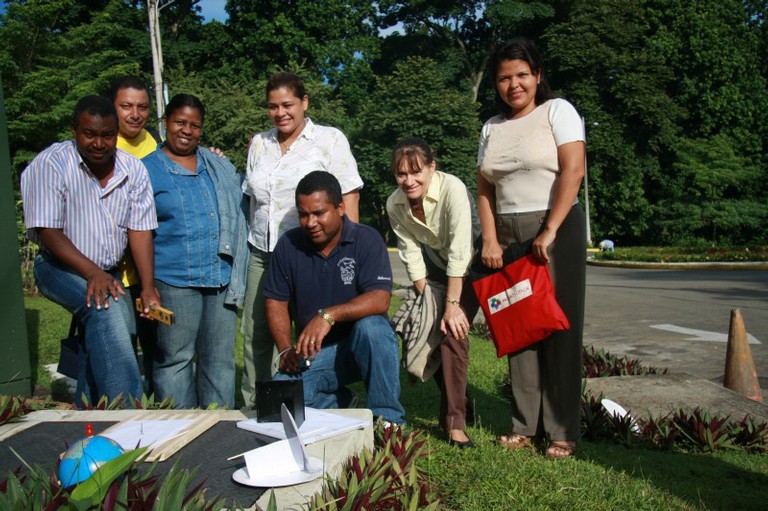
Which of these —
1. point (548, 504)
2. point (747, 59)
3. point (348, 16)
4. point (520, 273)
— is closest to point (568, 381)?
point (520, 273)

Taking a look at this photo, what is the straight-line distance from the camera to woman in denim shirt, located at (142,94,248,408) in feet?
14.5

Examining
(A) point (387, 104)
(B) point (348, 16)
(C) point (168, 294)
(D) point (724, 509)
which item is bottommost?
(D) point (724, 509)

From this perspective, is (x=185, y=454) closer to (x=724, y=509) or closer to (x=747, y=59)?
(x=724, y=509)

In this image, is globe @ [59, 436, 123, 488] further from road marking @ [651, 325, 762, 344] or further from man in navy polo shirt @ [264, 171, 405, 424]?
road marking @ [651, 325, 762, 344]

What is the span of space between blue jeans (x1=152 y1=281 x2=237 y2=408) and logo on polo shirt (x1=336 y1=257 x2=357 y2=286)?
2.89ft

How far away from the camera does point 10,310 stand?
16.7 ft

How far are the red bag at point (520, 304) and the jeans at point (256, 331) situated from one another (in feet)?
4.29

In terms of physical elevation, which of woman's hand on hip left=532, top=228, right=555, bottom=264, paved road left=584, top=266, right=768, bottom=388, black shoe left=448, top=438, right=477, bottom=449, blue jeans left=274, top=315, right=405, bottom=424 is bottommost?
paved road left=584, top=266, right=768, bottom=388

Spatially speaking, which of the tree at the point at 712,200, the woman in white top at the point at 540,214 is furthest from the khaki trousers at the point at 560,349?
the tree at the point at 712,200

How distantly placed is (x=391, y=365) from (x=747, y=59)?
3935 centimetres

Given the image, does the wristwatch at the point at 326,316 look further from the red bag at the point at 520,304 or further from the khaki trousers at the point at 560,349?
the khaki trousers at the point at 560,349

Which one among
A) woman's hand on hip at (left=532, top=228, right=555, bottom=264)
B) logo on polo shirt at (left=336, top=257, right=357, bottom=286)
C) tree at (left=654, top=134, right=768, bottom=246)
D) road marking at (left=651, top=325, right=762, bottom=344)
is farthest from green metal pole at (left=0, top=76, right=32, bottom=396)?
tree at (left=654, top=134, right=768, bottom=246)

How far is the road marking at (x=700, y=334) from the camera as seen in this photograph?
9180mm

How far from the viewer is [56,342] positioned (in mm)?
8227
